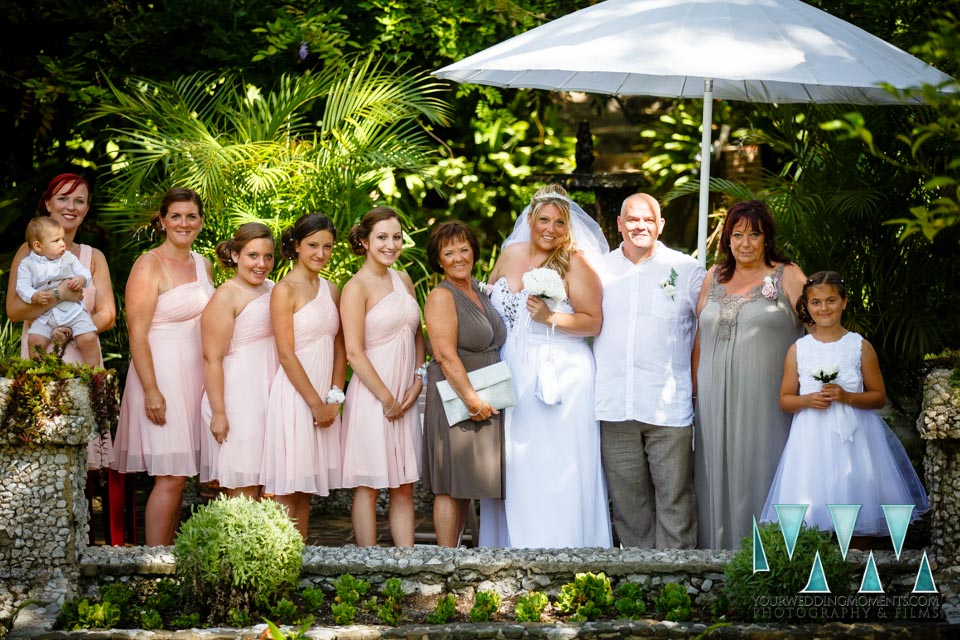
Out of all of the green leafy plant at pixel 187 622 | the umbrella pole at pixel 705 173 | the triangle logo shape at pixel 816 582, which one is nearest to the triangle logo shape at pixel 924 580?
the triangle logo shape at pixel 816 582

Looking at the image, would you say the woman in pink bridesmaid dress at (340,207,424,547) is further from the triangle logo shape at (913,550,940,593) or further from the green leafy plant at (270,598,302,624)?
the triangle logo shape at (913,550,940,593)

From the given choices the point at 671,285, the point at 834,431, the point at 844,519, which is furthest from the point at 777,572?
the point at 671,285

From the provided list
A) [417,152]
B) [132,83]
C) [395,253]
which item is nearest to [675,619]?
[395,253]

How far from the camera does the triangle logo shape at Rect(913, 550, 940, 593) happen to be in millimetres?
4840

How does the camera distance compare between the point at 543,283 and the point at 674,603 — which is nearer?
the point at 674,603

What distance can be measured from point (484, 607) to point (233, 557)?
1.04m

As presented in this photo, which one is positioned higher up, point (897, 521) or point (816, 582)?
point (897, 521)

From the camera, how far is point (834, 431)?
561 centimetres

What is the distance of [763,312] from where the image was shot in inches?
226

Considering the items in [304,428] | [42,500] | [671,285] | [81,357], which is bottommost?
[42,500]

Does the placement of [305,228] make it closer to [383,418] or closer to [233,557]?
[383,418]

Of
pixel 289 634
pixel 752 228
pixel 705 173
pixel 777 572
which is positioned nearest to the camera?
pixel 289 634

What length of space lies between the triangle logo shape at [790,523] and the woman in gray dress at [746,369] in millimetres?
794

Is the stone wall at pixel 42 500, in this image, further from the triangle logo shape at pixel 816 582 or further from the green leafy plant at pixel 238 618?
the triangle logo shape at pixel 816 582
